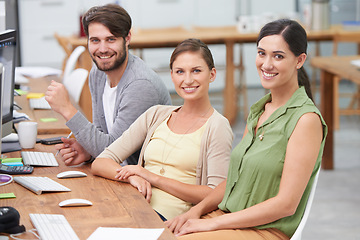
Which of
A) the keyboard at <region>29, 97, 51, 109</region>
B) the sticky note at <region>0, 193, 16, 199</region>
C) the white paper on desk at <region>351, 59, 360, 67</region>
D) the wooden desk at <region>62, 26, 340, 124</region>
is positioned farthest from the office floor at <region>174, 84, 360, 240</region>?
the sticky note at <region>0, 193, 16, 199</region>

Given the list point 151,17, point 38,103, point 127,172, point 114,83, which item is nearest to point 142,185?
point 127,172

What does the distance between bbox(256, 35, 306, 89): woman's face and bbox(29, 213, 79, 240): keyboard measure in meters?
0.73

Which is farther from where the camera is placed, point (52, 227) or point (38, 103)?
point (38, 103)

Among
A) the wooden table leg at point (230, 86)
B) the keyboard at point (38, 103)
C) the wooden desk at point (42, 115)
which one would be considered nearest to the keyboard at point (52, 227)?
the wooden desk at point (42, 115)

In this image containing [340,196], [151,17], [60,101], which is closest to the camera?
[60,101]

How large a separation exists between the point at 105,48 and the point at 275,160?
0.95m

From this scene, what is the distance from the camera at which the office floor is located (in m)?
3.34

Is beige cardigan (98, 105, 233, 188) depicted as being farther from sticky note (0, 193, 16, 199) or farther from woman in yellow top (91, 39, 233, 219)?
sticky note (0, 193, 16, 199)

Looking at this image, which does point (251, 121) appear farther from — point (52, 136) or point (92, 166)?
point (52, 136)

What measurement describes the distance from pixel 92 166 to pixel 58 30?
5359 mm

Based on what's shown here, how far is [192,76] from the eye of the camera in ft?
6.99

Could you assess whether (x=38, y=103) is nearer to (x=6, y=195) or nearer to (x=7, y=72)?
(x=7, y=72)

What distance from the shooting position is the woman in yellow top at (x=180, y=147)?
6.75 feet

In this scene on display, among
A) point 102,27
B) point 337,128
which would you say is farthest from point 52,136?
point 337,128
